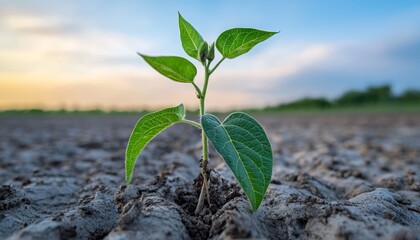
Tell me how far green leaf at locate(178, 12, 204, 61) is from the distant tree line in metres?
18.2

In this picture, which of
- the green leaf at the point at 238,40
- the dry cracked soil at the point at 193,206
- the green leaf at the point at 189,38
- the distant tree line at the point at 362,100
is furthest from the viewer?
the distant tree line at the point at 362,100

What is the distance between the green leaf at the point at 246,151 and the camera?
4.67ft

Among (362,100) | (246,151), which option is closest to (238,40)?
(246,151)

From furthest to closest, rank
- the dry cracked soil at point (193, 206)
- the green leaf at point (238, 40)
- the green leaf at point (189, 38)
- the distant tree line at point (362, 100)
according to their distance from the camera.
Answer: the distant tree line at point (362, 100) → the green leaf at point (189, 38) → the green leaf at point (238, 40) → the dry cracked soil at point (193, 206)

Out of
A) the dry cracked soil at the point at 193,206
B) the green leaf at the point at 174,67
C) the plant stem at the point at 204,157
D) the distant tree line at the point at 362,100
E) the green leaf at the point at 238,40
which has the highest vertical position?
the green leaf at the point at 238,40

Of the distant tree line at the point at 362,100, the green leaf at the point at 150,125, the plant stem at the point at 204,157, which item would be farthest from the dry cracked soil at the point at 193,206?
the distant tree line at the point at 362,100

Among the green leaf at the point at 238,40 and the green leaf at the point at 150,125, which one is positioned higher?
the green leaf at the point at 238,40

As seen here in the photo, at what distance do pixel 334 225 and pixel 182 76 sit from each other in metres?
0.73

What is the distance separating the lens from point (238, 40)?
1.57 m

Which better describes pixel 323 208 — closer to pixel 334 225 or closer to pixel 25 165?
pixel 334 225

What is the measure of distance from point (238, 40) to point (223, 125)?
317 millimetres

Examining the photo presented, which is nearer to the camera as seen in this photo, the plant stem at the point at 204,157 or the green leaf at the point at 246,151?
the green leaf at the point at 246,151

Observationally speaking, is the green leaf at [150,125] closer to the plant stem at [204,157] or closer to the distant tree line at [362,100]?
the plant stem at [204,157]

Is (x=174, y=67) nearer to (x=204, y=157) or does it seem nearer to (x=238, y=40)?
(x=238, y=40)
